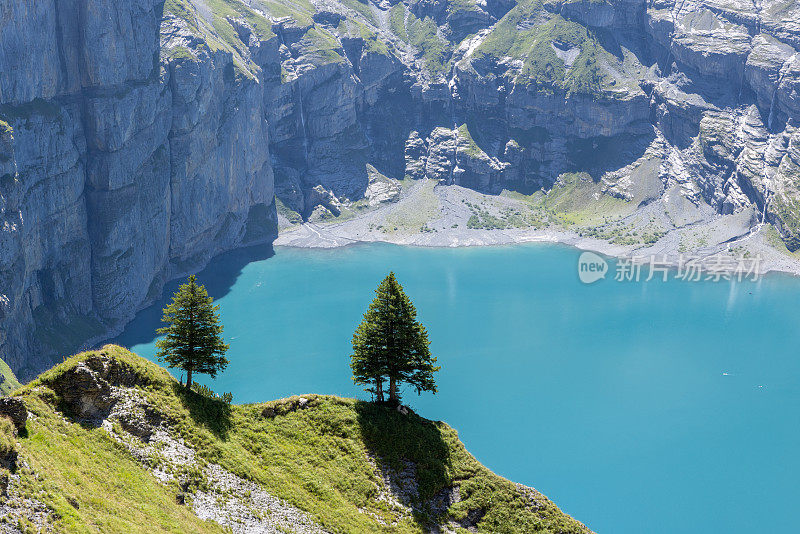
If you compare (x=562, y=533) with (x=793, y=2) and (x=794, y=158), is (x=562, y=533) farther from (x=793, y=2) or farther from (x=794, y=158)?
(x=793, y=2)

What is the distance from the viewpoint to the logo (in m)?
160

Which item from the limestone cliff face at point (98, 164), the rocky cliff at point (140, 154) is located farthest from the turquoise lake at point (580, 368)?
the rocky cliff at point (140, 154)

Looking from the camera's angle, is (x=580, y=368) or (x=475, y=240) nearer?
(x=580, y=368)

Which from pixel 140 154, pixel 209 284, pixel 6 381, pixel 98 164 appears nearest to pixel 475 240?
pixel 209 284

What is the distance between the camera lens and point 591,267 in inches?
6629

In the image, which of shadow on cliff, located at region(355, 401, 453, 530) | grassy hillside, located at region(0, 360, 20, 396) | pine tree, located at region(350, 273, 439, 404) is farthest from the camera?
grassy hillside, located at region(0, 360, 20, 396)

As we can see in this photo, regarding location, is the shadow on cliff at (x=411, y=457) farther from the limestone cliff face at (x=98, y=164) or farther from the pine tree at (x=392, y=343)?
the limestone cliff face at (x=98, y=164)

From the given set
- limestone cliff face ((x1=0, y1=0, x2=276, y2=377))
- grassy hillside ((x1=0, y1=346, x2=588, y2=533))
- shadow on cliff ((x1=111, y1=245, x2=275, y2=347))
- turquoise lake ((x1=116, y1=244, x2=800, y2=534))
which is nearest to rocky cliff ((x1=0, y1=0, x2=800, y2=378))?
limestone cliff face ((x1=0, y1=0, x2=276, y2=377))

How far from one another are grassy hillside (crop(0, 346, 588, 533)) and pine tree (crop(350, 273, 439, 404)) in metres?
3.10

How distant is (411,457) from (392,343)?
9.08 meters

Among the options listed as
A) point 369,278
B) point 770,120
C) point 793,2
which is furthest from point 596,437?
point 793,2

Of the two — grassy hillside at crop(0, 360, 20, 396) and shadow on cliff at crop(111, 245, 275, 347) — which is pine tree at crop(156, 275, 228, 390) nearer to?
grassy hillside at crop(0, 360, 20, 396)

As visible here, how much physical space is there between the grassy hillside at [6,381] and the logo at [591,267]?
113425 mm

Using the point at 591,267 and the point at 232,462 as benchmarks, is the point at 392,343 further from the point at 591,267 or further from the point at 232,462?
the point at 591,267
